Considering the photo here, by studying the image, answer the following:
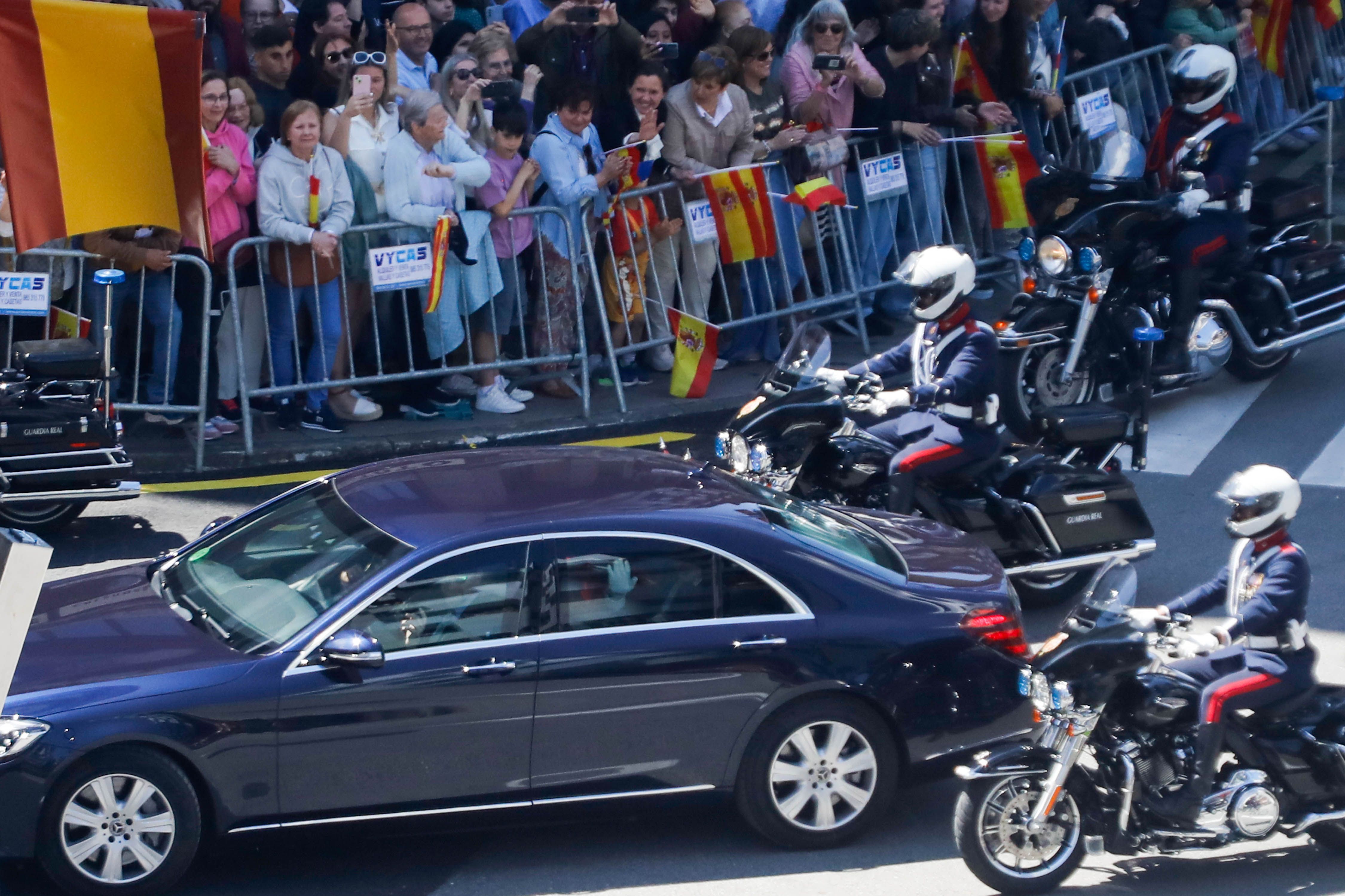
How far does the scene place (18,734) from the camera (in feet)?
17.8

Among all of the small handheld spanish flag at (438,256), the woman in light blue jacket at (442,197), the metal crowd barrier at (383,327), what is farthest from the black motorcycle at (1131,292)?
the small handheld spanish flag at (438,256)

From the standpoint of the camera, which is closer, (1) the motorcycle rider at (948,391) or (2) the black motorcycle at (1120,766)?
(2) the black motorcycle at (1120,766)

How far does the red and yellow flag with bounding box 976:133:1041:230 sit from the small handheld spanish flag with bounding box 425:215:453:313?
15.2ft

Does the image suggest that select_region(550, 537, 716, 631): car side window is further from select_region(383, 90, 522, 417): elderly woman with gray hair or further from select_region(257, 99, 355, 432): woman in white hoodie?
select_region(383, 90, 522, 417): elderly woman with gray hair

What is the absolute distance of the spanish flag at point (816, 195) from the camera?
1163 cm

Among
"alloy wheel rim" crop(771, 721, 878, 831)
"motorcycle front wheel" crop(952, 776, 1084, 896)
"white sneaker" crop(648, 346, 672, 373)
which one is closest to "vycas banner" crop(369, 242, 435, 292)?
"white sneaker" crop(648, 346, 672, 373)

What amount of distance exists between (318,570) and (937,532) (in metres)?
2.75

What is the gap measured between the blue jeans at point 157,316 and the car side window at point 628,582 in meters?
4.86

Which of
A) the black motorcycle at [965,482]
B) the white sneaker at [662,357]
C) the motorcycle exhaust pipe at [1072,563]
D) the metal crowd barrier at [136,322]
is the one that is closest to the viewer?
the black motorcycle at [965,482]

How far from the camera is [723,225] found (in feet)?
38.7

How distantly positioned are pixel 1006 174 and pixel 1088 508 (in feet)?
17.9

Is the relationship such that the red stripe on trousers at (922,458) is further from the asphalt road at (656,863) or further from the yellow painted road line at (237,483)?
the yellow painted road line at (237,483)

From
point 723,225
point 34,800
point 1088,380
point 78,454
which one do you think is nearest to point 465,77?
point 723,225

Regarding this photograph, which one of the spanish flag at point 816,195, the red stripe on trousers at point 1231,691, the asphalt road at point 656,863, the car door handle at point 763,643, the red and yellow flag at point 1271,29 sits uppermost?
the red and yellow flag at point 1271,29
